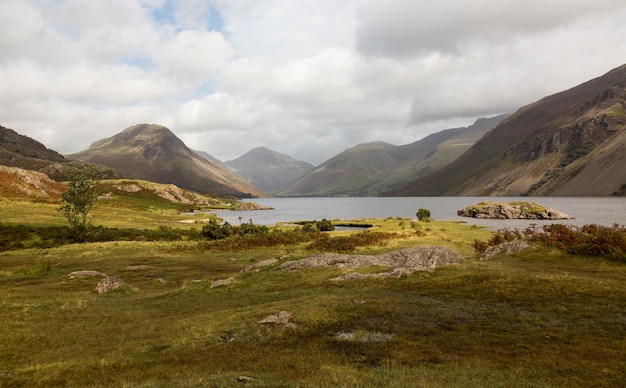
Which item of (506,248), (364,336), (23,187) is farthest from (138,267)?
(23,187)

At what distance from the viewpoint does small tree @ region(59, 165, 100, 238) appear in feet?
232

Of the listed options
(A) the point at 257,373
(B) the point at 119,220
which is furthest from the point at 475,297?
(B) the point at 119,220

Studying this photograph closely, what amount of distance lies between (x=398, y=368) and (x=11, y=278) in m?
A: 42.6

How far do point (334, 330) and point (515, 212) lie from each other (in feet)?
467

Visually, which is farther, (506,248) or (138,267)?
(138,267)

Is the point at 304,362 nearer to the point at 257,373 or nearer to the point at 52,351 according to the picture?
the point at 257,373

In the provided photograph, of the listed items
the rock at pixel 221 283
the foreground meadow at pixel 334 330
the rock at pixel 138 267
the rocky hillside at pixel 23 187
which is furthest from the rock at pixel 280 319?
the rocky hillside at pixel 23 187

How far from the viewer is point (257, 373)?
42.2 ft

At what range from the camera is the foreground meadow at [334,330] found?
493 inches

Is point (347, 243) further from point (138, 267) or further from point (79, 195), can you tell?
point (79, 195)

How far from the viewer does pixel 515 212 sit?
13788 cm

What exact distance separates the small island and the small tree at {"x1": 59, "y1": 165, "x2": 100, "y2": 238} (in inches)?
5196

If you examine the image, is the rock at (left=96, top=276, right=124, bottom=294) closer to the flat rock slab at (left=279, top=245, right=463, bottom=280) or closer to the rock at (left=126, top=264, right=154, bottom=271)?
the rock at (left=126, top=264, right=154, bottom=271)

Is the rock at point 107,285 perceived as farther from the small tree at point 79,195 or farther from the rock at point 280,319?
the small tree at point 79,195
